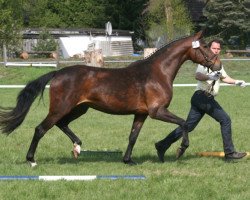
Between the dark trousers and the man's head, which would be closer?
the man's head

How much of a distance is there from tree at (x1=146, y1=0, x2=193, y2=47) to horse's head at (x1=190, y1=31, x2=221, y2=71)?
3769cm

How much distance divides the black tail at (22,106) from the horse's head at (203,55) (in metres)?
2.21

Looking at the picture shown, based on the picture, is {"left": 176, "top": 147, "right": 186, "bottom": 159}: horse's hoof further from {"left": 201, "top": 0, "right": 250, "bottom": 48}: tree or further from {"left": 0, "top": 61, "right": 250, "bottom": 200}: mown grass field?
{"left": 201, "top": 0, "right": 250, "bottom": 48}: tree

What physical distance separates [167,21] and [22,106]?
3920 cm

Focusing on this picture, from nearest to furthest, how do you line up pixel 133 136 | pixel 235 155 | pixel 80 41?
pixel 133 136
pixel 235 155
pixel 80 41

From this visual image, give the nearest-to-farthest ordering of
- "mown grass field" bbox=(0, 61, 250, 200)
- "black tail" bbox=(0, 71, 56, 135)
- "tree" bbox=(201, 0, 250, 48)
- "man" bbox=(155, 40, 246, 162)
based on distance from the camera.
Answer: "mown grass field" bbox=(0, 61, 250, 200)
"black tail" bbox=(0, 71, 56, 135)
"man" bbox=(155, 40, 246, 162)
"tree" bbox=(201, 0, 250, 48)

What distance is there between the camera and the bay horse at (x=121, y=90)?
874 cm

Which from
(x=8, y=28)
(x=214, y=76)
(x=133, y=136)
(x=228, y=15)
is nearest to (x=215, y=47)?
(x=214, y=76)

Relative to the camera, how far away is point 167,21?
155 feet

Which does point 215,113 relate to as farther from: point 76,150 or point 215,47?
point 76,150

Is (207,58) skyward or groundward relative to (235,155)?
skyward

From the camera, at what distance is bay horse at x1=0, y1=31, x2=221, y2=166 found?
28.7 ft

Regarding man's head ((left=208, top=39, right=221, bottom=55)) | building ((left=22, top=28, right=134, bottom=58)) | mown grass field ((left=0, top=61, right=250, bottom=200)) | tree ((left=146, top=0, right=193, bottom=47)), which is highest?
man's head ((left=208, top=39, right=221, bottom=55))

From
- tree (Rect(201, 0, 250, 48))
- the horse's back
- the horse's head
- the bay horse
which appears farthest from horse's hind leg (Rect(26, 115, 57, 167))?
tree (Rect(201, 0, 250, 48))
